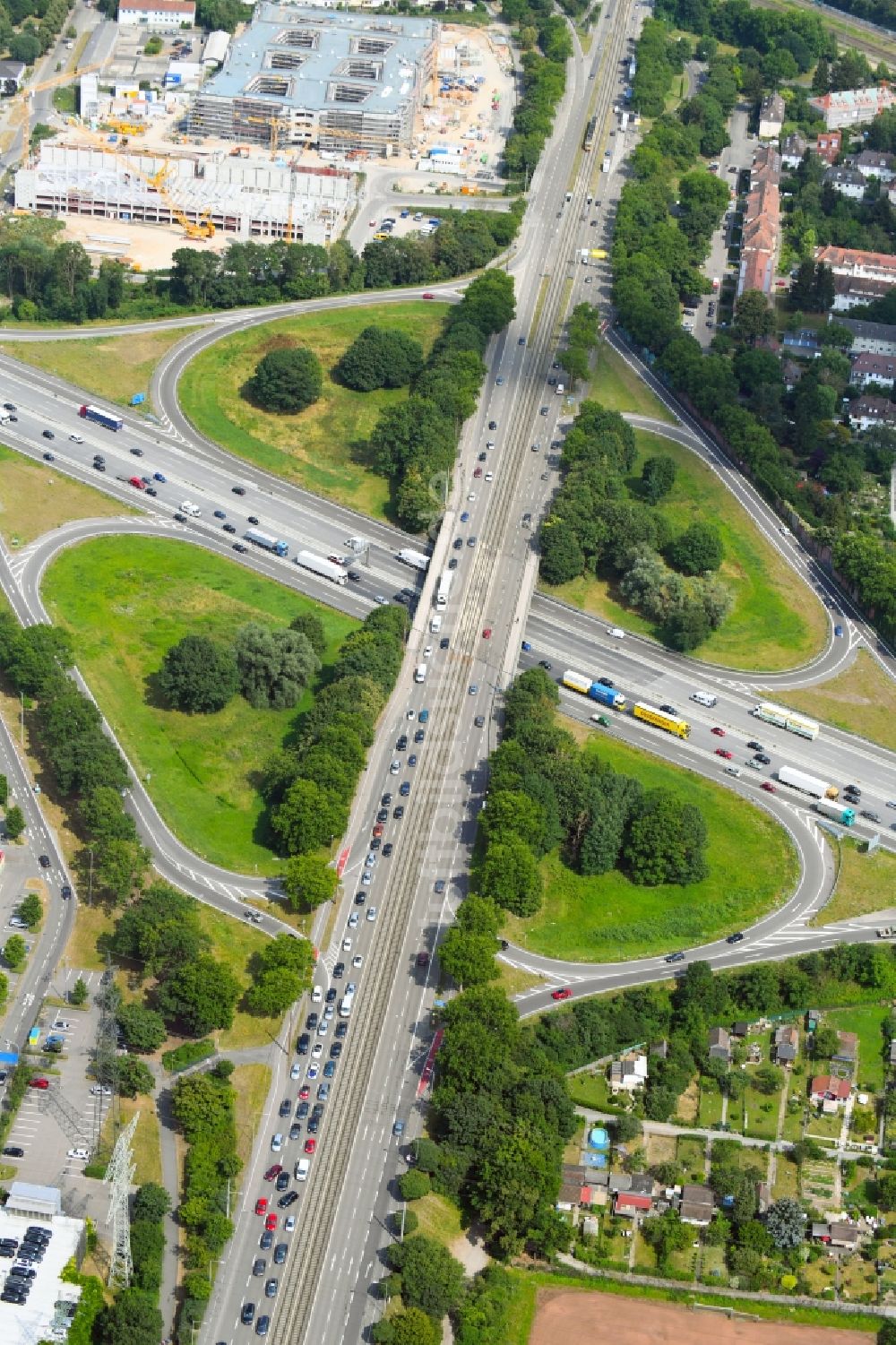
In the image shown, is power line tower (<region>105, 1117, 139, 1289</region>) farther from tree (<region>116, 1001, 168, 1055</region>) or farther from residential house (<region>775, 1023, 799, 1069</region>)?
residential house (<region>775, 1023, 799, 1069</region>)

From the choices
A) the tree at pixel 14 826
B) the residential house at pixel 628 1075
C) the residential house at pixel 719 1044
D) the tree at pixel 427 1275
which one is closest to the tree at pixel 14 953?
the tree at pixel 14 826

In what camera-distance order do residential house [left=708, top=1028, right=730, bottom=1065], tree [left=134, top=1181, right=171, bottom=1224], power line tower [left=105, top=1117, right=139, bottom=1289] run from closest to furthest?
power line tower [left=105, top=1117, right=139, bottom=1289]
tree [left=134, top=1181, right=171, bottom=1224]
residential house [left=708, top=1028, right=730, bottom=1065]

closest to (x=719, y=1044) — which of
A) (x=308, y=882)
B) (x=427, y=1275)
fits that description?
(x=427, y=1275)

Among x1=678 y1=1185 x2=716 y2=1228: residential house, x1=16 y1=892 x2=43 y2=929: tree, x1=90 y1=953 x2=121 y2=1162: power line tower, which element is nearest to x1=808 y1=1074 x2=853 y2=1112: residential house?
x1=678 y1=1185 x2=716 y2=1228: residential house

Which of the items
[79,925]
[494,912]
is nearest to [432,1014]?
[494,912]

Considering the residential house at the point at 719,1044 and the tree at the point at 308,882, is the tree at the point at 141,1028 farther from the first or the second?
the residential house at the point at 719,1044
